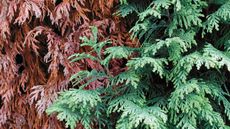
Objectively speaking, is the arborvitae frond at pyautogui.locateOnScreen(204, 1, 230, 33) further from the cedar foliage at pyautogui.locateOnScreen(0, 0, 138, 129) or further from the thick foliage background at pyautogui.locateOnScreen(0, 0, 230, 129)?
the cedar foliage at pyautogui.locateOnScreen(0, 0, 138, 129)

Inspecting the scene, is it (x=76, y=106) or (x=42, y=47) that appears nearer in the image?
(x=76, y=106)

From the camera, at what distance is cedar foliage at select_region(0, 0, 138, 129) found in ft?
6.63

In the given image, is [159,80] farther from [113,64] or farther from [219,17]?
[219,17]

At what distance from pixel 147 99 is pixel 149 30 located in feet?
1.47

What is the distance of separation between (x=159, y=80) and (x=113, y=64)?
1.08 ft

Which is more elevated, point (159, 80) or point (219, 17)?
point (219, 17)

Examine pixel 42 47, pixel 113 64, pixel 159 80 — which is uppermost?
pixel 42 47

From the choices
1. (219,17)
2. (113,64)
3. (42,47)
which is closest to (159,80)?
(113,64)

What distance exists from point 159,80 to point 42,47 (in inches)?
32.3

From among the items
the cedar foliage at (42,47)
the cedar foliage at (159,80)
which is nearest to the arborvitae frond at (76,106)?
the cedar foliage at (159,80)

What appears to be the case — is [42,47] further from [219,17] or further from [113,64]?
[219,17]

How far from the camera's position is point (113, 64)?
2131 mm

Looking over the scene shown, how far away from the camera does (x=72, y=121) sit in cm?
186

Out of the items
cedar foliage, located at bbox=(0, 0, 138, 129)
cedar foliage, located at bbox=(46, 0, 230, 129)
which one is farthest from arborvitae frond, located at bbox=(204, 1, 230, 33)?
cedar foliage, located at bbox=(0, 0, 138, 129)
